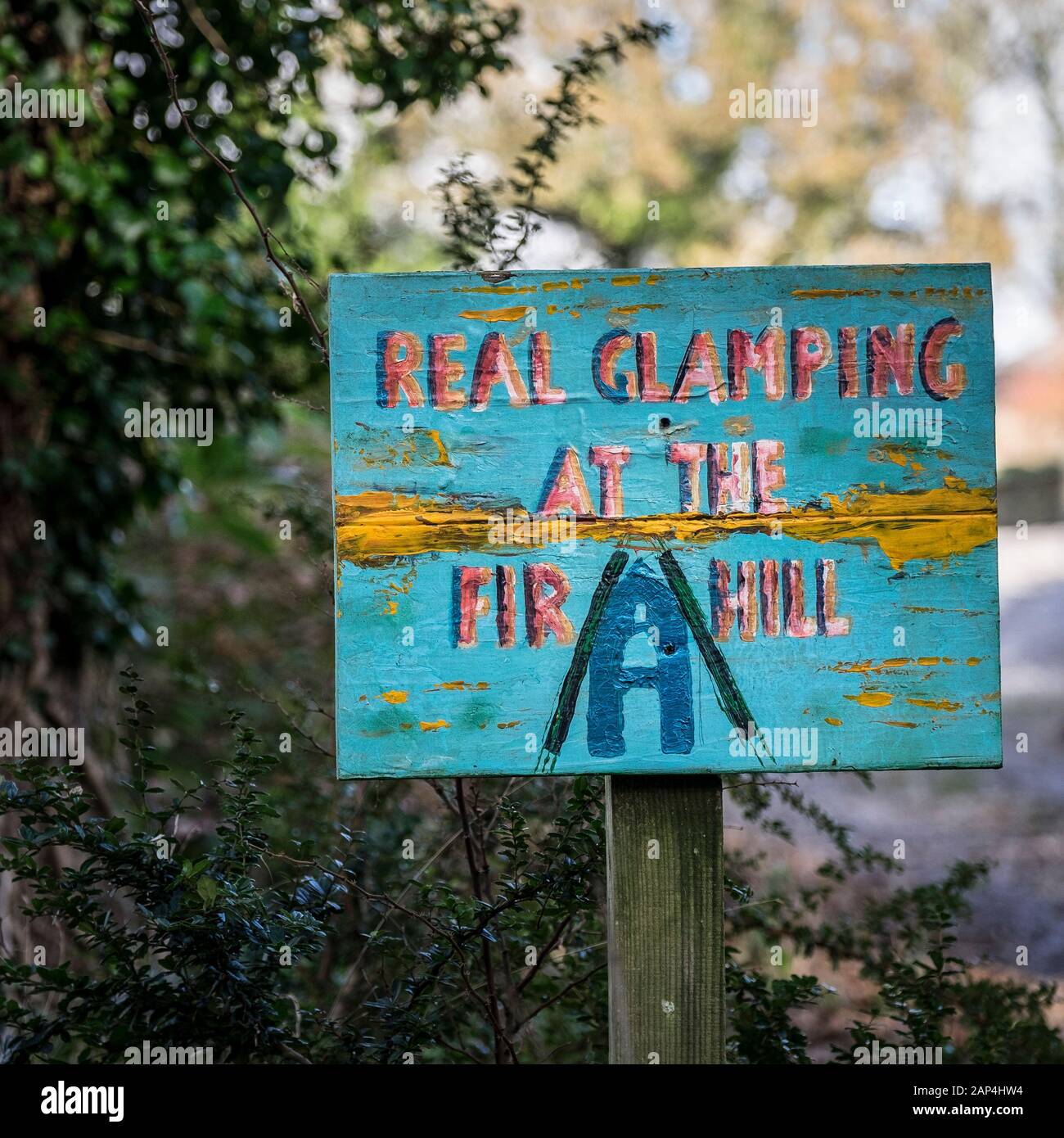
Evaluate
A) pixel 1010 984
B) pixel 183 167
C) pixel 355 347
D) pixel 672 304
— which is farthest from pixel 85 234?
pixel 1010 984

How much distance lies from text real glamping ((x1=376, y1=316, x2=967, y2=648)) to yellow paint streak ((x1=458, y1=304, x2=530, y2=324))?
0.03 m

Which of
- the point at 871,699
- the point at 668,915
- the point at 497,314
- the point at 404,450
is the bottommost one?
the point at 668,915

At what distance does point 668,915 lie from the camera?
1.79 m

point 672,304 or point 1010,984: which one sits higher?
point 672,304

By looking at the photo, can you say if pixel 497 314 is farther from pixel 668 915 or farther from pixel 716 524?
pixel 668 915

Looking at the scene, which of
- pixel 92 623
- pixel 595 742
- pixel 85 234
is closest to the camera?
pixel 595 742

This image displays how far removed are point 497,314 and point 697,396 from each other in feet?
1.11

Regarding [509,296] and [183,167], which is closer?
[509,296]

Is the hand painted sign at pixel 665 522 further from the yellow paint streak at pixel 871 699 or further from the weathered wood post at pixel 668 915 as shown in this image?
the weathered wood post at pixel 668 915

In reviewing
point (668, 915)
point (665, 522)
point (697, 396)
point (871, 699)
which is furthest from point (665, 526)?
point (668, 915)

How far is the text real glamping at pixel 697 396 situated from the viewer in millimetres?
1716

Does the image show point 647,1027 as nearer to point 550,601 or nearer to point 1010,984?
point 550,601

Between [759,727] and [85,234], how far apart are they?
2.93 metres

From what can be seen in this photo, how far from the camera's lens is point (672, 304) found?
176cm
